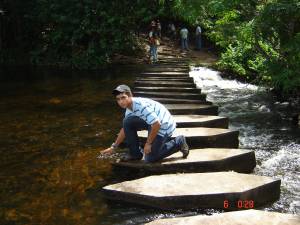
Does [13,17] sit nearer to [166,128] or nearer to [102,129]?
[102,129]

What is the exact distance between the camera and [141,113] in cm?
668

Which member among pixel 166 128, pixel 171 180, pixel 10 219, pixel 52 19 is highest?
pixel 52 19

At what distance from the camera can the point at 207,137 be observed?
8062 millimetres

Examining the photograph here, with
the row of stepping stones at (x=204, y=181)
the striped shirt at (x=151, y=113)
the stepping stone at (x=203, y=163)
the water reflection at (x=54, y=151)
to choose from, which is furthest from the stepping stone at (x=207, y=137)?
the water reflection at (x=54, y=151)

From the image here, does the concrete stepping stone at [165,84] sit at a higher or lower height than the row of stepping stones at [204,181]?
higher

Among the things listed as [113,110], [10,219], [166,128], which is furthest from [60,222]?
[113,110]

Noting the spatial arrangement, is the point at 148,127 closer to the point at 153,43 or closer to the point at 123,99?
the point at 123,99

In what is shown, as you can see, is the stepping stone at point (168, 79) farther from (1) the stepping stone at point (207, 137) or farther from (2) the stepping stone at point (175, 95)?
(1) the stepping stone at point (207, 137)

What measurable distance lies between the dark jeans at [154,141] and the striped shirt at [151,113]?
0.10 meters

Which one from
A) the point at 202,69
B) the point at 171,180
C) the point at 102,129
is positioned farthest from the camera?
the point at 202,69

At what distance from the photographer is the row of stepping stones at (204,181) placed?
5.72 metres

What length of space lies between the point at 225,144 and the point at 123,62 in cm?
1728

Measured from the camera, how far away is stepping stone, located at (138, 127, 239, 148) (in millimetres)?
8062

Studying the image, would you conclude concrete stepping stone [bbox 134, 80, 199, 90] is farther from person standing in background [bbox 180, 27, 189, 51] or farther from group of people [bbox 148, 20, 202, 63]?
person standing in background [bbox 180, 27, 189, 51]
